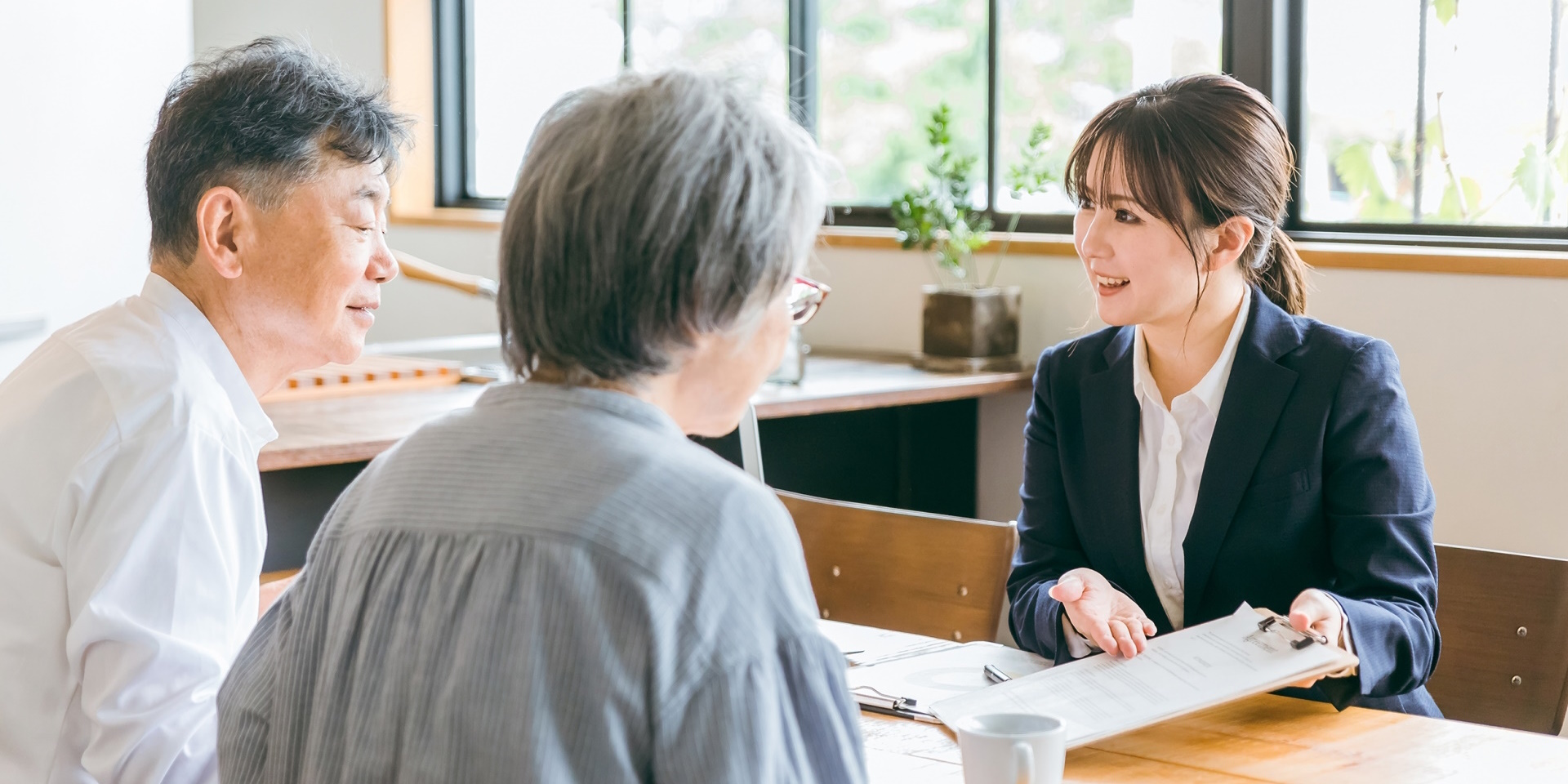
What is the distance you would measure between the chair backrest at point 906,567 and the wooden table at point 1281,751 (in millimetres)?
541

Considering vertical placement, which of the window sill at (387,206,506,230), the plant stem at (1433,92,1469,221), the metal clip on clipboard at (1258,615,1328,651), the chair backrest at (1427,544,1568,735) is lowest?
the chair backrest at (1427,544,1568,735)

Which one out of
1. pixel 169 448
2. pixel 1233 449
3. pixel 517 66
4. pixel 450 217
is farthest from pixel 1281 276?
pixel 517 66

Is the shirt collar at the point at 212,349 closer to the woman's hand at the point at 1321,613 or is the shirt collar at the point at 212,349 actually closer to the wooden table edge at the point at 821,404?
the wooden table edge at the point at 821,404

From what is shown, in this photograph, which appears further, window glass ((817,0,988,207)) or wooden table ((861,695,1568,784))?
window glass ((817,0,988,207))

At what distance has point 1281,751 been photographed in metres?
1.17

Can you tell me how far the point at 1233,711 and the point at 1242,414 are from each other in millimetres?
407

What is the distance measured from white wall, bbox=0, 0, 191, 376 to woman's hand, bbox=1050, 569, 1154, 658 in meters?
2.05

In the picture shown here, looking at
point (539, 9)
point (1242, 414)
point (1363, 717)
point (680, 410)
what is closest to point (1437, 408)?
point (1242, 414)

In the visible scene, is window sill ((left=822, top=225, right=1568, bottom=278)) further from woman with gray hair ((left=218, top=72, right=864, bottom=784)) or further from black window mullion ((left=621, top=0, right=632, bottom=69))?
black window mullion ((left=621, top=0, right=632, bottom=69))

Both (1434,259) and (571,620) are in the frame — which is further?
(1434,259)

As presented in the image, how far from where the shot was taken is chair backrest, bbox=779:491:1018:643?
1.80 meters

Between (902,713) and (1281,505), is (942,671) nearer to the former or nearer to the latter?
(902,713)

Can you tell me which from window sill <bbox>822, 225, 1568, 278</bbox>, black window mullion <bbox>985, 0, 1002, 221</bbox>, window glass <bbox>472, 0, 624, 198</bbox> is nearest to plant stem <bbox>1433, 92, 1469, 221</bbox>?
window sill <bbox>822, 225, 1568, 278</bbox>

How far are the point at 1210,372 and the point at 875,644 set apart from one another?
0.49 meters
